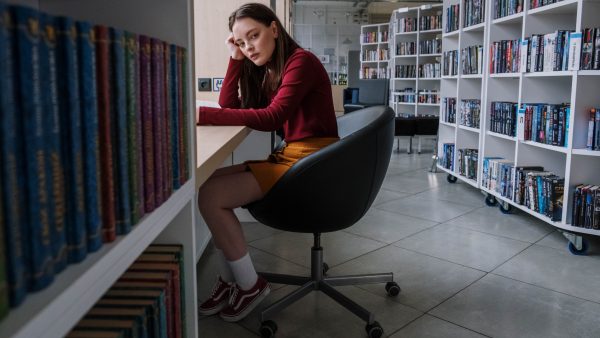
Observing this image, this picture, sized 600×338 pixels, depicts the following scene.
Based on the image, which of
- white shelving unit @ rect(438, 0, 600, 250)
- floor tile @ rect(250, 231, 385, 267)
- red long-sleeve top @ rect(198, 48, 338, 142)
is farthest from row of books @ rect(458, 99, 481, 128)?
red long-sleeve top @ rect(198, 48, 338, 142)

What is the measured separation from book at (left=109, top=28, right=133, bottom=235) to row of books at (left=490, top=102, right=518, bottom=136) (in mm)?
3132

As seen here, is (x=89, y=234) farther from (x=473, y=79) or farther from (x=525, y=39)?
(x=473, y=79)

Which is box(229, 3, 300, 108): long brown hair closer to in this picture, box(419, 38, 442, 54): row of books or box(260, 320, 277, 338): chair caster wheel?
box(260, 320, 277, 338): chair caster wheel

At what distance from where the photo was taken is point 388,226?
2959 mm

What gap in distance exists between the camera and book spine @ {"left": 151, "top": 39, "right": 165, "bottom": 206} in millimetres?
684

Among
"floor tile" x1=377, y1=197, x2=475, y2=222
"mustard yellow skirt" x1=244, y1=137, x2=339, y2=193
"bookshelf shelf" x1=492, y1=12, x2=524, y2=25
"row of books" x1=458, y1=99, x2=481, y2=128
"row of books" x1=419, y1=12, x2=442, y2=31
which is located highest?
"row of books" x1=419, y1=12, x2=442, y2=31

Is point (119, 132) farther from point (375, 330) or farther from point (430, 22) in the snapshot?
point (430, 22)

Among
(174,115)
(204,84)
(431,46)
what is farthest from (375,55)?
(174,115)

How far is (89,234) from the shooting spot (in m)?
0.49

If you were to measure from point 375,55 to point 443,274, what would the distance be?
7906 millimetres

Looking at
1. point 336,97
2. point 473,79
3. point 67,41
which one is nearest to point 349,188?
point 67,41

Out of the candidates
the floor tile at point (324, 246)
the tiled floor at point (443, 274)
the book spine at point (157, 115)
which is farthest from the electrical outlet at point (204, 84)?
the book spine at point (157, 115)

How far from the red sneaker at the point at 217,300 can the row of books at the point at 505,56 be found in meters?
2.40

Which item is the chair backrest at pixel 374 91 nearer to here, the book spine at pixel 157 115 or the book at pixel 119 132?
the book spine at pixel 157 115
